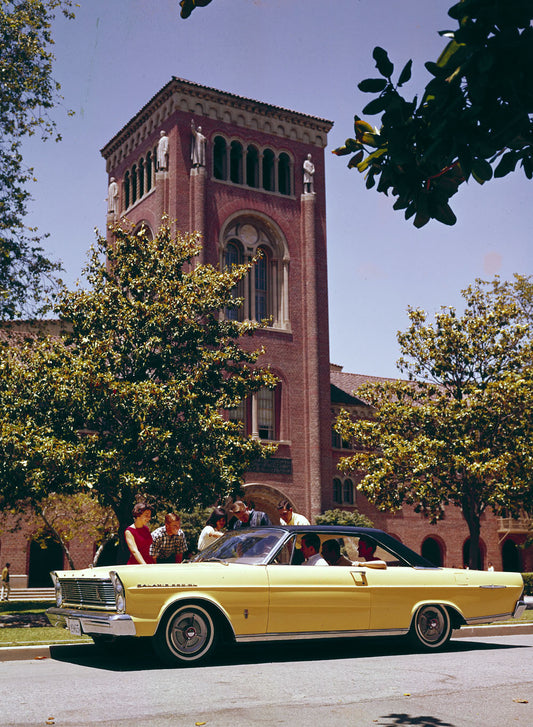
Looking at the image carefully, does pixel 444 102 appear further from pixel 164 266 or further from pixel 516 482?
pixel 516 482

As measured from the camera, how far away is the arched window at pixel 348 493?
42.9 m

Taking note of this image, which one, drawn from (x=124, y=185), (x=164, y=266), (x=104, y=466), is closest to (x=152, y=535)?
(x=104, y=466)

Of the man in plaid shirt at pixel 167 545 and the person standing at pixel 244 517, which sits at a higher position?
the person standing at pixel 244 517

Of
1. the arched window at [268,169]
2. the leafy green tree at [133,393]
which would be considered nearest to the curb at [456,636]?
the leafy green tree at [133,393]

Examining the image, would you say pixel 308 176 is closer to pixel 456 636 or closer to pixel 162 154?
pixel 162 154

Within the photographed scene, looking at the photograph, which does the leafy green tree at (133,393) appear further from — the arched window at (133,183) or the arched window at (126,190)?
the arched window at (126,190)

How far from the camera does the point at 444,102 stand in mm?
4488

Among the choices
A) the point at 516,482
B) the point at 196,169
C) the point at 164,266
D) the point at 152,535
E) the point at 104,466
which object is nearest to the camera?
the point at 152,535

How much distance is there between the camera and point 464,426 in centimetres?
2516

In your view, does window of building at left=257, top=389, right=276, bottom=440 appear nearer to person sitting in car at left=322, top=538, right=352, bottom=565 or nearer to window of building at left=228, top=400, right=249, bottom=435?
window of building at left=228, top=400, right=249, bottom=435

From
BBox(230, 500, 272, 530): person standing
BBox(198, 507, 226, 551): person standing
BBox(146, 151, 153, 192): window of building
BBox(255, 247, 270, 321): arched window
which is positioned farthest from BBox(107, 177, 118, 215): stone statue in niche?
BBox(230, 500, 272, 530): person standing

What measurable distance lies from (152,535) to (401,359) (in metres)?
17.6

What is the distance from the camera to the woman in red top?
367 inches

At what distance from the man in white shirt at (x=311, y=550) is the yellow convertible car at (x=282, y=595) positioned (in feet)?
0.04
